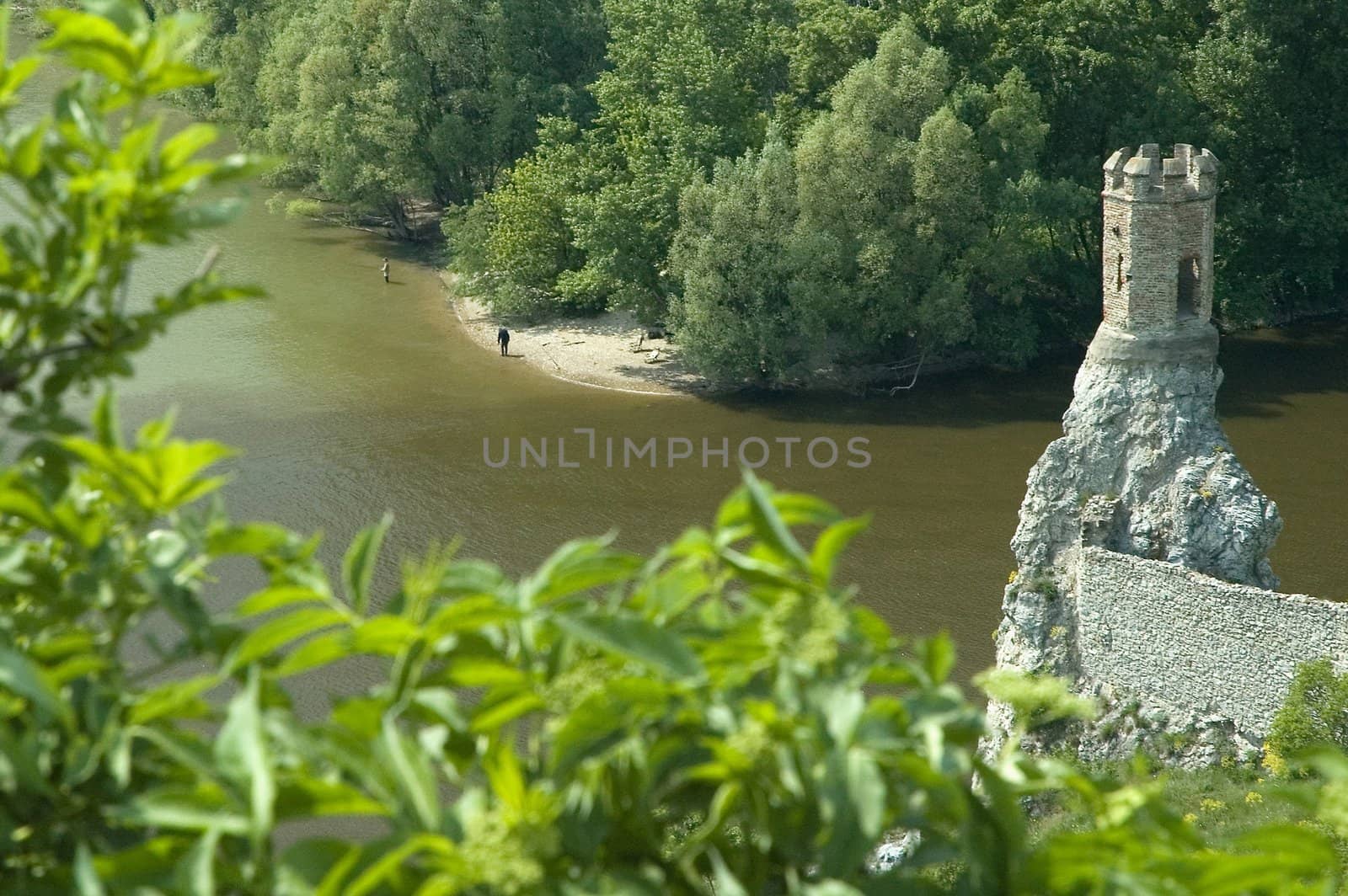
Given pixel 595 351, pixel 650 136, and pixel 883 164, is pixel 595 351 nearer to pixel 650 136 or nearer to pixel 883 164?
pixel 650 136

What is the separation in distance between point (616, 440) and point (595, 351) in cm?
621

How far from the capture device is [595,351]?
41.8m

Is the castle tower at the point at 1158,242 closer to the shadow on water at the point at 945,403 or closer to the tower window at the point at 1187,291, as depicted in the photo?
the tower window at the point at 1187,291

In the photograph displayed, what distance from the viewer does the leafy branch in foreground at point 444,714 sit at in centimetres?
350

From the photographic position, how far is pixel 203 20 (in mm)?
4320

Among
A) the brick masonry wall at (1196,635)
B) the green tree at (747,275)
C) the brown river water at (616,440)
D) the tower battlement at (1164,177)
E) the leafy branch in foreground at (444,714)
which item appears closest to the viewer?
the leafy branch in foreground at (444,714)

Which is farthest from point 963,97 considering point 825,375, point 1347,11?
point 1347,11

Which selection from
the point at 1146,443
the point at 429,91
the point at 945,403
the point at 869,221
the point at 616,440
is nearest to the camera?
the point at 1146,443

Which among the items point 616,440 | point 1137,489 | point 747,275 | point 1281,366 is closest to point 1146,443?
point 1137,489

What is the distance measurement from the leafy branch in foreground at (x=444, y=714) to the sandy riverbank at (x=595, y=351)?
34.8m

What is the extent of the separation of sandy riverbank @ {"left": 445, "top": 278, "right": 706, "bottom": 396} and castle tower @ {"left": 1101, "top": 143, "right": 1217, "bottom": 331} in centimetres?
1972

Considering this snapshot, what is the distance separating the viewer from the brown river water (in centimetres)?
2972

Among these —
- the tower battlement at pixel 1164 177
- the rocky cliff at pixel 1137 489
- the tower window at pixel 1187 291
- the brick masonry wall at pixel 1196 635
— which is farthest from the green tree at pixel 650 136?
the brick masonry wall at pixel 1196 635

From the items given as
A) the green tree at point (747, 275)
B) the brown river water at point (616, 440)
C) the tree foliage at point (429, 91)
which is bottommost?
the brown river water at point (616, 440)
